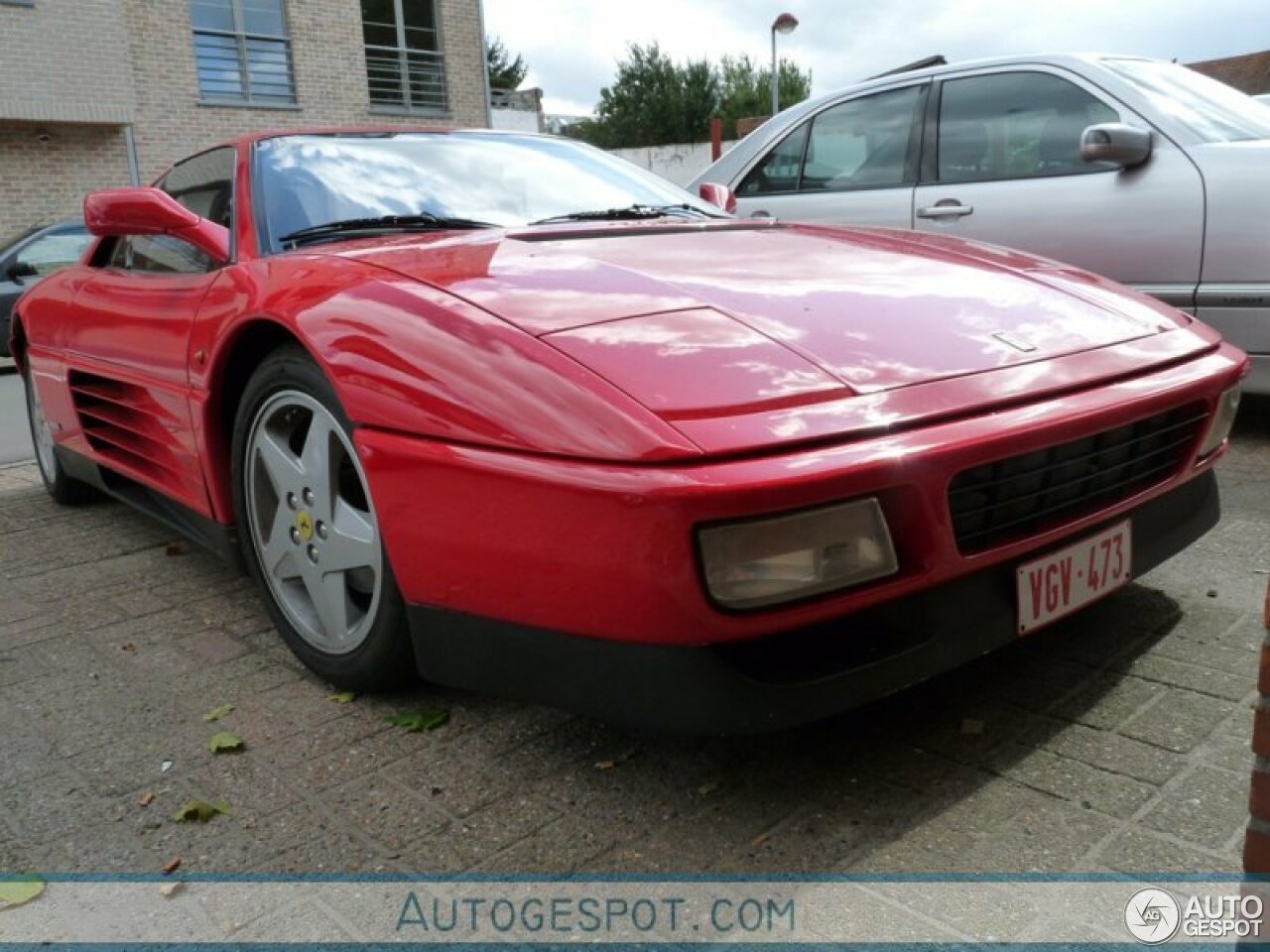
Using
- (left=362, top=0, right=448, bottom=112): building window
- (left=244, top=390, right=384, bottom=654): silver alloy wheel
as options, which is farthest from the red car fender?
(left=362, top=0, right=448, bottom=112): building window

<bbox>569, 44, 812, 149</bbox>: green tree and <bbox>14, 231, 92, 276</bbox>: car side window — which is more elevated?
<bbox>569, 44, 812, 149</bbox>: green tree

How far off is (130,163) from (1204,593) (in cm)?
1537

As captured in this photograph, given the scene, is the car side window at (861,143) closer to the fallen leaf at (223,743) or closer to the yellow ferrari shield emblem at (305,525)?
the yellow ferrari shield emblem at (305,525)

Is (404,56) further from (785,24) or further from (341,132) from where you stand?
(341,132)

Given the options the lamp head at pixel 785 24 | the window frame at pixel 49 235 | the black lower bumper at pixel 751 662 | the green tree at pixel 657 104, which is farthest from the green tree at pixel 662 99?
the black lower bumper at pixel 751 662

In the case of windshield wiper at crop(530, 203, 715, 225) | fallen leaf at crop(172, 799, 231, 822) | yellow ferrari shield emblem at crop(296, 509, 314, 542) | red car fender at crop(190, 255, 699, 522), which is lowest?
fallen leaf at crop(172, 799, 231, 822)

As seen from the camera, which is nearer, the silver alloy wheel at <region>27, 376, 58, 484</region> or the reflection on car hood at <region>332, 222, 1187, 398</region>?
the reflection on car hood at <region>332, 222, 1187, 398</region>

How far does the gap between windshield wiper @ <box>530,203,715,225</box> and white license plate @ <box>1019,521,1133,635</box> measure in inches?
57.3

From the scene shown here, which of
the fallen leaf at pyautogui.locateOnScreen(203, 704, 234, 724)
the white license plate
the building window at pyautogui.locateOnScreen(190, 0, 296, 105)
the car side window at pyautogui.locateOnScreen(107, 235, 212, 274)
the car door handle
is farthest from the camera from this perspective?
the building window at pyautogui.locateOnScreen(190, 0, 296, 105)

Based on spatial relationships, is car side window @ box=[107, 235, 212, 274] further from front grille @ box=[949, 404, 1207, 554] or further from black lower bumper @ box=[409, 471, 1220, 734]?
front grille @ box=[949, 404, 1207, 554]

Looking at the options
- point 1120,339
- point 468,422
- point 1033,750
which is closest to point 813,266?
point 1120,339

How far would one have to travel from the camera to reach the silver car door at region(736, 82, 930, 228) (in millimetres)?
4711

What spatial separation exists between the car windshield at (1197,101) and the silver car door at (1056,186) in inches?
6.0

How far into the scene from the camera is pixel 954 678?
219 cm
